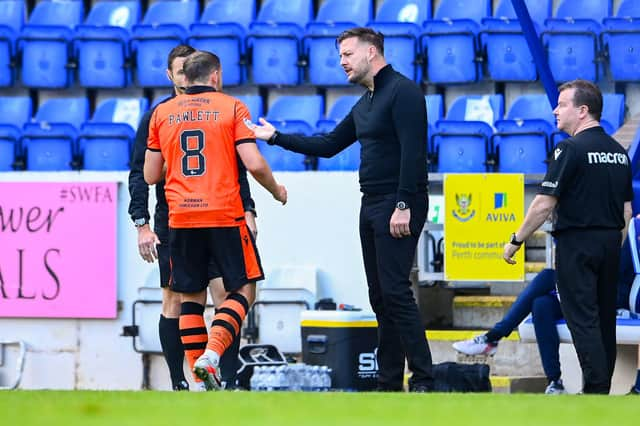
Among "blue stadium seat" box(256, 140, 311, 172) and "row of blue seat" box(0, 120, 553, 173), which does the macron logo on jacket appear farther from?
"blue stadium seat" box(256, 140, 311, 172)

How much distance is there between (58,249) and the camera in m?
10.1

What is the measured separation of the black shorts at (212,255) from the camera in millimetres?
6270

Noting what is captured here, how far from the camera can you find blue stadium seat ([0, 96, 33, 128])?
12.7m

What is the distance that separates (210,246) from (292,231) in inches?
141

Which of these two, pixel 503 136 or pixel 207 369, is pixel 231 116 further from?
pixel 503 136

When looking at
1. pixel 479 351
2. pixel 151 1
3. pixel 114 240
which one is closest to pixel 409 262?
pixel 479 351

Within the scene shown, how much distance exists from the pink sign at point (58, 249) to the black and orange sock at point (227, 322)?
3845mm

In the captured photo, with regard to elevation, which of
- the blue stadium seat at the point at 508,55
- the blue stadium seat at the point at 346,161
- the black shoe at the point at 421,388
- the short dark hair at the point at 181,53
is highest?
the blue stadium seat at the point at 508,55

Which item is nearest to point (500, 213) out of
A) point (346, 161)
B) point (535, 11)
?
point (346, 161)

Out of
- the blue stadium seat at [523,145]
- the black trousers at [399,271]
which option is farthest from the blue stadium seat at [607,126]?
the black trousers at [399,271]

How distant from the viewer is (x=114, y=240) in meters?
10.0

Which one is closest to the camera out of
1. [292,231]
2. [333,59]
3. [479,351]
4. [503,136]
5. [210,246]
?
[210,246]

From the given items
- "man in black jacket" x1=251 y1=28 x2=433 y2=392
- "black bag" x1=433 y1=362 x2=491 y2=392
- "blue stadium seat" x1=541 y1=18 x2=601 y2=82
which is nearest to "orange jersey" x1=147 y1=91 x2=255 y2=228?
"man in black jacket" x1=251 y1=28 x2=433 y2=392

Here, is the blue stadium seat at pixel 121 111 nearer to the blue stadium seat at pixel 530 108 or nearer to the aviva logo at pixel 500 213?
the blue stadium seat at pixel 530 108
